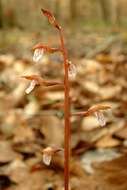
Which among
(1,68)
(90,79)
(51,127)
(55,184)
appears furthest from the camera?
(1,68)

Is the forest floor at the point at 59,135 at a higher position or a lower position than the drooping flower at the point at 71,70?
lower

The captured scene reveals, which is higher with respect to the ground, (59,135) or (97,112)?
(97,112)

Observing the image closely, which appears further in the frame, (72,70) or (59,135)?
(59,135)

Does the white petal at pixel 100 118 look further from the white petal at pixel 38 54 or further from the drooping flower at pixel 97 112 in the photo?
the white petal at pixel 38 54

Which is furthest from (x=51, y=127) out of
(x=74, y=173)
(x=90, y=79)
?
(x=90, y=79)

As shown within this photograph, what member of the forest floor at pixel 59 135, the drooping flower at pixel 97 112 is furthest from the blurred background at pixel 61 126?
the drooping flower at pixel 97 112

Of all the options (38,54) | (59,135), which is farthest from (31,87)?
(59,135)

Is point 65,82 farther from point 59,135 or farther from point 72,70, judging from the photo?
point 59,135

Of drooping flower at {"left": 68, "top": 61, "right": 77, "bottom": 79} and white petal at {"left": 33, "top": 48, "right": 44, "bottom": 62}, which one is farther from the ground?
white petal at {"left": 33, "top": 48, "right": 44, "bottom": 62}

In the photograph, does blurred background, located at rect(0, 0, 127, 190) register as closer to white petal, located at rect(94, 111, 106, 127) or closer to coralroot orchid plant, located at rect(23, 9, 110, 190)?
coralroot orchid plant, located at rect(23, 9, 110, 190)

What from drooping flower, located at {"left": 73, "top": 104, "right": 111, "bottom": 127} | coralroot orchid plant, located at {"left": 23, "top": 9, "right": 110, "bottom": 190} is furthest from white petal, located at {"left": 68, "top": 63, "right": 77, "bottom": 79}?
drooping flower, located at {"left": 73, "top": 104, "right": 111, "bottom": 127}

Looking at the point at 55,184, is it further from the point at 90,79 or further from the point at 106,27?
the point at 106,27
